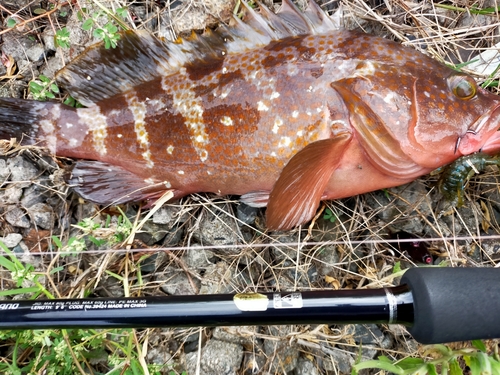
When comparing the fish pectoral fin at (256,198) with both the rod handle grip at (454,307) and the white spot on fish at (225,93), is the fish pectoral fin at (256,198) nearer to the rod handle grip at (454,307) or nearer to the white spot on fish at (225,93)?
the white spot on fish at (225,93)

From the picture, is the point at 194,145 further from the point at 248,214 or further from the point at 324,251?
the point at 324,251

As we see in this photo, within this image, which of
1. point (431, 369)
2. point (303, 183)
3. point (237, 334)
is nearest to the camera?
point (431, 369)

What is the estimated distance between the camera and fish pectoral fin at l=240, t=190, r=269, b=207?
223 cm

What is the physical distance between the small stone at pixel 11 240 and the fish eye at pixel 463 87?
7.87 feet

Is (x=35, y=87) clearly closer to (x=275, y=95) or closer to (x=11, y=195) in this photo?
(x=11, y=195)

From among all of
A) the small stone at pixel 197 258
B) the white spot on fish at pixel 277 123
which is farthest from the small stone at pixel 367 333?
the white spot on fish at pixel 277 123

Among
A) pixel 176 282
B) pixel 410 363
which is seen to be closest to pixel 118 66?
pixel 176 282

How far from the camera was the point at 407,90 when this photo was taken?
194cm

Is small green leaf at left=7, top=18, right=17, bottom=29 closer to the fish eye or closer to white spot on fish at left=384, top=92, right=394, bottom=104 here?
white spot on fish at left=384, top=92, right=394, bottom=104

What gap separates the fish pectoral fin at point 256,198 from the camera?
2229 millimetres

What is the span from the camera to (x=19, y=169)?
7.92 feet

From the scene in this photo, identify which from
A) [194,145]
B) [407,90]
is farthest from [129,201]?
[407,90]

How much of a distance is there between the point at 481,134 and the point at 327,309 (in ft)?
3.62

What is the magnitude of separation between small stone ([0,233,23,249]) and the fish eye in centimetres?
240
